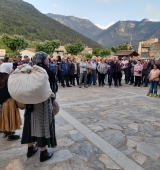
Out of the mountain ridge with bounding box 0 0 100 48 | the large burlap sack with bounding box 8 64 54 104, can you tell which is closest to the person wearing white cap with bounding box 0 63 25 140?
the large burlap sack with bounding box 8 64 54 104

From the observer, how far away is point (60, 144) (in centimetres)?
361

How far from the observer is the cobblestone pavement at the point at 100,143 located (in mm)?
2951

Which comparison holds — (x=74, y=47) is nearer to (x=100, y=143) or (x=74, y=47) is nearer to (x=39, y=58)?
(x=100, y=143)

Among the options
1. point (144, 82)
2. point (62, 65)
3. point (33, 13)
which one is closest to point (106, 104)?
point (62, 65)

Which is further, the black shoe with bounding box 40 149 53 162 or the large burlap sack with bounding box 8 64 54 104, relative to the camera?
the black shoe with bounding box 40 149 53 162

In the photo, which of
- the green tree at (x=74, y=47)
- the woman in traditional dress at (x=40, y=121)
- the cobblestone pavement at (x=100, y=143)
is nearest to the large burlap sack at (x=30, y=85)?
the woman in traditional dress at (x=40, y=121)

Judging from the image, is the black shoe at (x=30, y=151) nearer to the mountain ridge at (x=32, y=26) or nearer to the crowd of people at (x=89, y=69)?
the crowd of people at (x=89, y=69)

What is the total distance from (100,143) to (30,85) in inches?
77.6

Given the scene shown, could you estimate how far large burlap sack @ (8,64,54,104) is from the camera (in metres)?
2.46

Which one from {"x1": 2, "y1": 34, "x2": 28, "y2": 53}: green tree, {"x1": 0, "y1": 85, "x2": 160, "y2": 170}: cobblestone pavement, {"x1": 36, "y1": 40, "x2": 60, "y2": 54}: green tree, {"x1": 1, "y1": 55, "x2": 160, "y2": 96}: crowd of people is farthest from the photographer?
{"x1": 36, "y1": 40, "x2": 60, "y2": 54}: green tree

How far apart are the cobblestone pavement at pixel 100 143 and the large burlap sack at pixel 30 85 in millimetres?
1142

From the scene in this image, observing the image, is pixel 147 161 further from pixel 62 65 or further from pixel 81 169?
pixel 62 65

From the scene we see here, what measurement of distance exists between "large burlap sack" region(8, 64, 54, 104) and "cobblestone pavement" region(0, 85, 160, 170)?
3.75 ft

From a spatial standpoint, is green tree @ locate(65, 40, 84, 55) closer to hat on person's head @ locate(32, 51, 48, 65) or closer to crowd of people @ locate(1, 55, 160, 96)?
crowd of people @ locate(1, 55, 160, 96)
